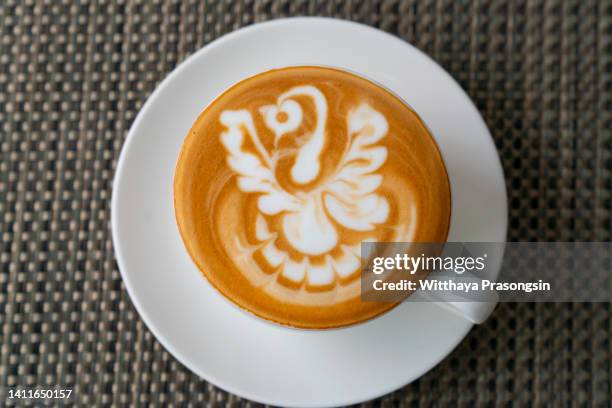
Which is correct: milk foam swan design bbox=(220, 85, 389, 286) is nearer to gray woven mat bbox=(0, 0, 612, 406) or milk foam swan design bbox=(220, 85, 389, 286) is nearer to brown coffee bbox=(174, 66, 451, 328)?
brown coffee bbox=(174, 66, 451, 328)

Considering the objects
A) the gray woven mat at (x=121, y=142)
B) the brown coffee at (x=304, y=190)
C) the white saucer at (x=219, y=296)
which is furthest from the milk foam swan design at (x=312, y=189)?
the gray woven mat at (x=121, y=142)

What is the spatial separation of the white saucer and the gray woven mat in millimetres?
100

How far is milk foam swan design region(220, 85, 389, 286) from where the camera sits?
0.64 m

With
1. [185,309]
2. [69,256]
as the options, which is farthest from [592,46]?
[69,256]

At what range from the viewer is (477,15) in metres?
0.86

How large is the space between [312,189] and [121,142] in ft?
1.09

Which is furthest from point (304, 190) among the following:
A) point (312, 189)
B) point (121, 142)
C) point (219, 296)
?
point (121, 142)

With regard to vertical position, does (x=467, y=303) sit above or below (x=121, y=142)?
below

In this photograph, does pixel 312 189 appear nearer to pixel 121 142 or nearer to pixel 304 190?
pixel 304 190

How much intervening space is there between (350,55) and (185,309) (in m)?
0.36

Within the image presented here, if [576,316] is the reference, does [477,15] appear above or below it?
above

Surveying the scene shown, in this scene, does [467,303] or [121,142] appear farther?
[121,142]

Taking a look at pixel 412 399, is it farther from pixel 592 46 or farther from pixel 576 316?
pixel 592 46

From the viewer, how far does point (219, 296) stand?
0.71 metres
